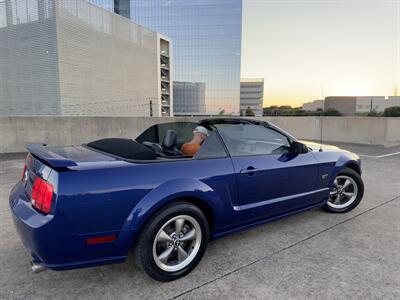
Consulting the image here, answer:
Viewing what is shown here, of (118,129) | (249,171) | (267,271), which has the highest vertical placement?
(118,129)

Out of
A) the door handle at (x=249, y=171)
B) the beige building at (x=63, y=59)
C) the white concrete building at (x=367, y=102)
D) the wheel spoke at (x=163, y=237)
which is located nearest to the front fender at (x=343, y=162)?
the door handle at (x=249, y=171)

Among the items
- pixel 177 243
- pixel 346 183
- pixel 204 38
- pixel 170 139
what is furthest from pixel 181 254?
pixel 204 38

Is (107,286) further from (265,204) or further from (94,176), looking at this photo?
(265,204)

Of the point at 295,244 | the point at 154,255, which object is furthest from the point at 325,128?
the point at 154,255

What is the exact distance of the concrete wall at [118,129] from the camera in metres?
8.46

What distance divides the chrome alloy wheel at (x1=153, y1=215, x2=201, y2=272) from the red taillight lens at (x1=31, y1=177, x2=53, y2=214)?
0.86m

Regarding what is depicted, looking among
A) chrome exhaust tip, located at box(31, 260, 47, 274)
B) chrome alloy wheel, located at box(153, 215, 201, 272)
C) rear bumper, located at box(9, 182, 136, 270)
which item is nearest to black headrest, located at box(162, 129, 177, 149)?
chrome alloy wheel, located at box(153, 215, 201, 272)

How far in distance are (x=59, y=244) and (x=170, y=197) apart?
2.81 feet

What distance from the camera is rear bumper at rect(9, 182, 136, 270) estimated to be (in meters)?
1.83

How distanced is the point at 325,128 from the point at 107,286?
12.8 meters

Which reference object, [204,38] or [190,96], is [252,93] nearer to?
[204,38]

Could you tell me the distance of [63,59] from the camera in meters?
36.3

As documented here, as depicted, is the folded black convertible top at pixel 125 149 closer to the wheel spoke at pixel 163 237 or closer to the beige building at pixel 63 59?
the wheel spoke at pixel 163 237

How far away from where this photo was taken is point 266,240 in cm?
306
